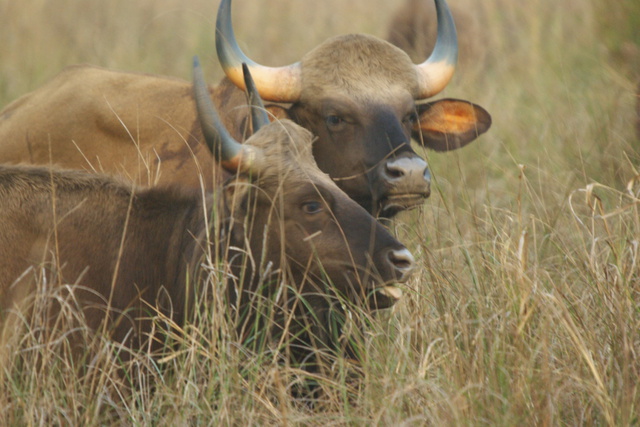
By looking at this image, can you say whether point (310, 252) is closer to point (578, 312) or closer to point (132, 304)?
point (132, 304)

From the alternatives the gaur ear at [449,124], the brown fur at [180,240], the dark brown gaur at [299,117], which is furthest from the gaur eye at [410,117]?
the brown fur at [180,240]

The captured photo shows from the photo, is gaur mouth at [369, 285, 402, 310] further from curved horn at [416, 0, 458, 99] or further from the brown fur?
curved horn at [416, 0, 458, 99]

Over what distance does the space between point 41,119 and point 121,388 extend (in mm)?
2703

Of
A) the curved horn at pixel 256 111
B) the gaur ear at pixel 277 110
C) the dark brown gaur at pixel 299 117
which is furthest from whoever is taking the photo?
the gaur ear at pixel 277 110

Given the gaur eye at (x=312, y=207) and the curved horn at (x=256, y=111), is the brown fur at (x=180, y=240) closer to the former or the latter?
the gaur eye at (x=312, y=207)

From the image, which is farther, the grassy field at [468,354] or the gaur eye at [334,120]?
the gaur eye at [334,120]

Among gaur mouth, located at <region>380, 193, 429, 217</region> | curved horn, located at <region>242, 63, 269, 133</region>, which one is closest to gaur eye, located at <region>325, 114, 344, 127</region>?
gaur mouth, located at <region>380, 193, 429, 217</region>

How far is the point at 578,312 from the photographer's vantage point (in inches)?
165

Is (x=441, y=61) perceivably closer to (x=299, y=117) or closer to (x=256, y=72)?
(x=299, y=117)

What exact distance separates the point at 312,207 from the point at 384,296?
0.49 metres

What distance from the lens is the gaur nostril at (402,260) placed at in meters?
4.02

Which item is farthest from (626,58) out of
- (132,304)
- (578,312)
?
(132,304)

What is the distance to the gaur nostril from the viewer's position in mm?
4016

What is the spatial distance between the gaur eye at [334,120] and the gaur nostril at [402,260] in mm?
1680
